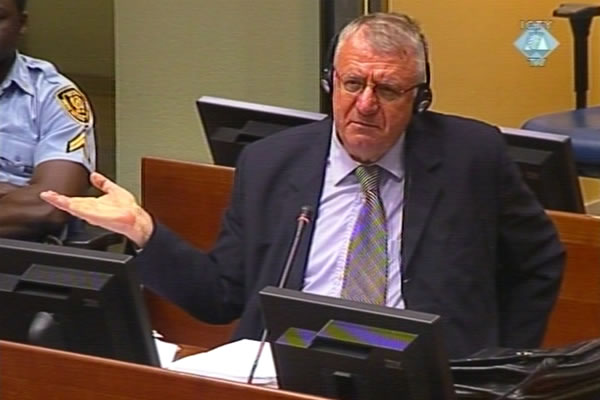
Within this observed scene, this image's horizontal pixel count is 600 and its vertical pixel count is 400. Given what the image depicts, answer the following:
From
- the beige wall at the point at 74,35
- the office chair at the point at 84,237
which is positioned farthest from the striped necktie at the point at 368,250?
the beige wall at the point at 74,35

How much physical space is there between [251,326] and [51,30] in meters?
2.74

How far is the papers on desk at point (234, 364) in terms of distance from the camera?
1932 millimetres

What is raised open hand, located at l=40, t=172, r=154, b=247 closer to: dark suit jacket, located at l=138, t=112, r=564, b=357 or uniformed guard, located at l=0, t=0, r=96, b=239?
dark suit jacket, located at l=138, t=112, r=564, b=357

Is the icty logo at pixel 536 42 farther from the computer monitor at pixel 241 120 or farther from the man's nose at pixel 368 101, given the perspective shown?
the man's nose at pixel 368 101

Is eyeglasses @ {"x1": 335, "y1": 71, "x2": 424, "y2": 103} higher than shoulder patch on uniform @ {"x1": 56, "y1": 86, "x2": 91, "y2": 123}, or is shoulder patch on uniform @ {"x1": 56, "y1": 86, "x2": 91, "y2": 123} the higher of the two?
eyeglasses @ {"x1": 335, "y1": 71, "x2": 424, "y2": 103}

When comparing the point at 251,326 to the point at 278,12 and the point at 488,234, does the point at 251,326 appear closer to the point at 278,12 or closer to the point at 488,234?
the point at 488,234

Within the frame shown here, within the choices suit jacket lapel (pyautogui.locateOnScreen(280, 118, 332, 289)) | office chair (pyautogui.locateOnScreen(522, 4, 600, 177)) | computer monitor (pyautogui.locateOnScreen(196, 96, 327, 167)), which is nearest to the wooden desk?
suit jacket lapel (pyautogui.locateOnScreen(280, 118, 332, 289))

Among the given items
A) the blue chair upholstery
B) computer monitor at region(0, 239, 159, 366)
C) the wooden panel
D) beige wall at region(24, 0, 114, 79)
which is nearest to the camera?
computer monitor at region(0, 239, 159, 366)

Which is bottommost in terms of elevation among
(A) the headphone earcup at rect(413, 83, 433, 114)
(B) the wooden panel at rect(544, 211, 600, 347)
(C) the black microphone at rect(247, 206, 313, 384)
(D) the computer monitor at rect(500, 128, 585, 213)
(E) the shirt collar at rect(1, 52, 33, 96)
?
(B) the wooden panel at rect(544, 211, 600, 347)

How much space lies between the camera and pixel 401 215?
2443 mm

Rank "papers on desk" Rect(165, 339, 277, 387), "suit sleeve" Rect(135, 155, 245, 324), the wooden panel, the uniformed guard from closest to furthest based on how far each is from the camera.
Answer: "papers on desk" Rect(165, 339, 277, 387), "suit sleeve" Rect(135, 155, 245, 324), the wooden panel, the uniformed guard

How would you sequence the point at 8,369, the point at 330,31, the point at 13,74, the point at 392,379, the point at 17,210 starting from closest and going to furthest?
the point at 392,379 < the point at 8,369 < the point at 17,210 < the point at 13,74 < the point at 330,31

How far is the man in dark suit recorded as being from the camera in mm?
2389

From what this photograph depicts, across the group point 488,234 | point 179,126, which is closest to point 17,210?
point 488,234
